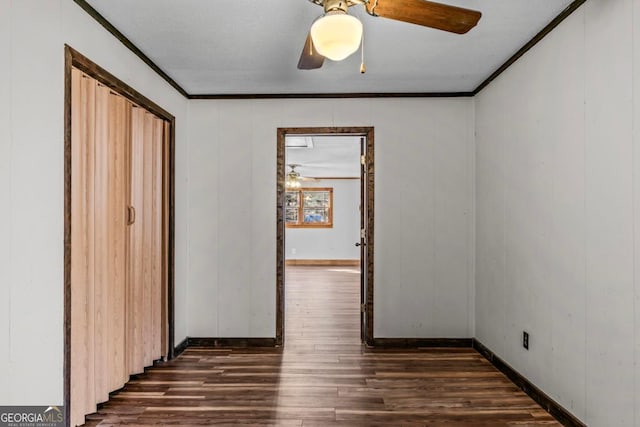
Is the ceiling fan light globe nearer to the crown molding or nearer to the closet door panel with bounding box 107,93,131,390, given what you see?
the crown molding

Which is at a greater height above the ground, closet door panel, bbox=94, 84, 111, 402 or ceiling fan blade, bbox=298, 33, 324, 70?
ceiling fan blade, bbox=298, 33, 324, 70

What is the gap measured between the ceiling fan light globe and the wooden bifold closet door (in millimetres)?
1470

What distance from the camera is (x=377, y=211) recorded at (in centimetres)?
368

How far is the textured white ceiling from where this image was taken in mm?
2207

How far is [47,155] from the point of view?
1832 mm

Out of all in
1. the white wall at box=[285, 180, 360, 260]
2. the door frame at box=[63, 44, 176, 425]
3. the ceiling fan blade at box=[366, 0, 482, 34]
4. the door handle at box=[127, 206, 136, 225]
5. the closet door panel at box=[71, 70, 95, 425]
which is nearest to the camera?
the ceiling fan blade at box=[366, 0, 482, 34]

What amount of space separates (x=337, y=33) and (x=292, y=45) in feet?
4.42

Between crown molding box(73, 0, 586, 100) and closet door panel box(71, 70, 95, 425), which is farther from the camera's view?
crown molding box(73, 0, 586, 100)

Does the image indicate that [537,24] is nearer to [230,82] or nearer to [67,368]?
[230,82]

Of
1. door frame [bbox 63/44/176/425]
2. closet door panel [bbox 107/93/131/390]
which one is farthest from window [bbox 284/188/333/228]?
closet door panel [bbox 107/93/131/390]

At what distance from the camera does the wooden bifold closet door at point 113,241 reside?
2152 millimetres

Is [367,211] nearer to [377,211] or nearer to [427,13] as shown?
[377,211]

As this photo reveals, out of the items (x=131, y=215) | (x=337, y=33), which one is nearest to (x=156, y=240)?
(x=131, y=215)

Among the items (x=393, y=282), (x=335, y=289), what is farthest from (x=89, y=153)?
(x=335, y=289)
